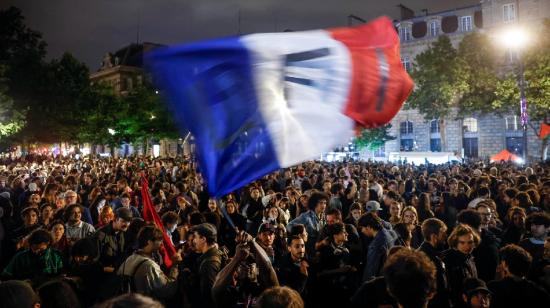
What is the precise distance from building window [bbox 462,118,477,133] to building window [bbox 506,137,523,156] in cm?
409

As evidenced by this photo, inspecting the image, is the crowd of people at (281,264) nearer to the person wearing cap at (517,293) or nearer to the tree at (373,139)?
the person wearing cap at (517,293)

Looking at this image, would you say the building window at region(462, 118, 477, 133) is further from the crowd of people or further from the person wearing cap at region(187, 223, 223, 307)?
the person wearing cap at region(187, 223, 223, 307)

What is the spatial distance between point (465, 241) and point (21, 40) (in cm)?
3723

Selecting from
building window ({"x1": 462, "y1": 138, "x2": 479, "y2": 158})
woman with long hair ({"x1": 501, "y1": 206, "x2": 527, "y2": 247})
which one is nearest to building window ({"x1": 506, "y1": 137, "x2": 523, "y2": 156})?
building window ({"x1": 462, "y1": 138, "x2": 479, "y2": 158})

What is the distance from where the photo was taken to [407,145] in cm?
6012

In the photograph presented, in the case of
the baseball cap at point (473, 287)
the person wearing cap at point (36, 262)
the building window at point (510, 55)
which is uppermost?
the building window at point (510, 55)

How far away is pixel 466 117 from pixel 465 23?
13201 mm

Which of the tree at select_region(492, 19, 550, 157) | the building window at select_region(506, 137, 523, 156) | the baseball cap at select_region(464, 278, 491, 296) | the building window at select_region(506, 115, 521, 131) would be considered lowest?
the baseball cap at select_region(464, 278, 491, 296)

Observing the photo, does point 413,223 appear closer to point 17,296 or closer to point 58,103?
point 17,296

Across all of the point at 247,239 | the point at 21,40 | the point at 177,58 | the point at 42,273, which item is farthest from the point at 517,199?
the point at 21,40

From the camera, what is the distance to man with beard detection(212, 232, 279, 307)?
4180 mm

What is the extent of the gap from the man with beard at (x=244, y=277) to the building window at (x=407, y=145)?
57884 mm

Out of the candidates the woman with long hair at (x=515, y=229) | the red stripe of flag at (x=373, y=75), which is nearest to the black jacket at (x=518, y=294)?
the red stripe of flag at (x=373, y=75)

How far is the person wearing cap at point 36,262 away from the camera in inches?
202
